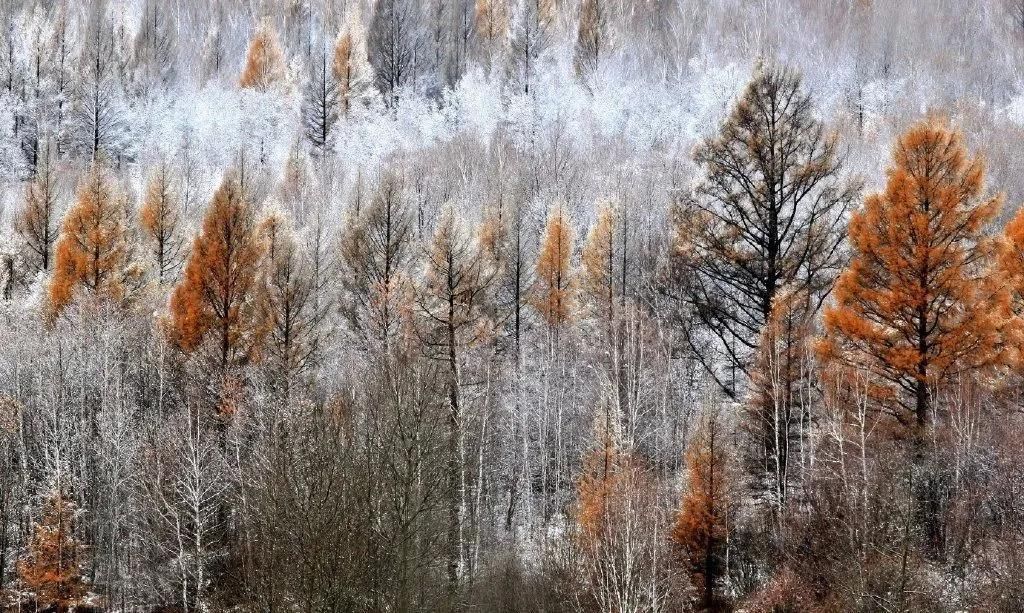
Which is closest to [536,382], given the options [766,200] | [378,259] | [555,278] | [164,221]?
[555,278]

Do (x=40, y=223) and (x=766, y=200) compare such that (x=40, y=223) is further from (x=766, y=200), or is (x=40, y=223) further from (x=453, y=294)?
(x=766, y=200)

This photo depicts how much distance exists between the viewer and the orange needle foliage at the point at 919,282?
41.6ft

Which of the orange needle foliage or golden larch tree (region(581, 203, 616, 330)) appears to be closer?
the orange needle foliage

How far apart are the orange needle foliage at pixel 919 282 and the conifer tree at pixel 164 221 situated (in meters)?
19.7

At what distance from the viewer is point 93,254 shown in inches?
840

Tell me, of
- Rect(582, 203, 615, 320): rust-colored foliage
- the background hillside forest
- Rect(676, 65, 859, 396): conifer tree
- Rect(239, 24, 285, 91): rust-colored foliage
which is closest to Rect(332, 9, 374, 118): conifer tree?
Rect(239, 24, 285, 91): rust-colored foliage

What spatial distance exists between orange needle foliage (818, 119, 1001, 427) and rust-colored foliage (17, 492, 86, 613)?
17.4m

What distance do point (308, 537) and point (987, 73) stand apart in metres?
49.3

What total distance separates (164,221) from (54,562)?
10736mm

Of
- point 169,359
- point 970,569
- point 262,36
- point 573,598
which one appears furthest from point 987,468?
point 262,36

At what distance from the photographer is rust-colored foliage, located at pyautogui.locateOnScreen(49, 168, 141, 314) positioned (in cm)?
2128

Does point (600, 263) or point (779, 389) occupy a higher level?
point (600, 263)

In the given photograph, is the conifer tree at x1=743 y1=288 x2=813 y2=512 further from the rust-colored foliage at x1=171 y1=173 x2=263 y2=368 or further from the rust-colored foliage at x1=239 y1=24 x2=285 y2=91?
the rust-colored foliage at x1=239 y1=24 x2=285 y2=91

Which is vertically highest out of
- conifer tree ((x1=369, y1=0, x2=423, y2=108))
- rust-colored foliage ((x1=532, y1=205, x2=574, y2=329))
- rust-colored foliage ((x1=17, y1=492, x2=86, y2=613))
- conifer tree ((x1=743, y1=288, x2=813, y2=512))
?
A: conifer tree ((x1=369, y1=0, x2=423, y2=108))
